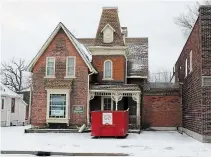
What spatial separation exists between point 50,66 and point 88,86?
11.4 ft

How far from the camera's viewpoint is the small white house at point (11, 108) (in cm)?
4075

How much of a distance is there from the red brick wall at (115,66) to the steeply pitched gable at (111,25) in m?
1.16

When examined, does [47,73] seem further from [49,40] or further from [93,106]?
[93,106]

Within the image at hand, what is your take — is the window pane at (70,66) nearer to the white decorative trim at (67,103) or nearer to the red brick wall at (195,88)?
the white decorative trim at (67,103)

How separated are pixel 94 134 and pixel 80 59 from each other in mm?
7926

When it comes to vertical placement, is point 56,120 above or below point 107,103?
below

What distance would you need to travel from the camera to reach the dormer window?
96.7ft

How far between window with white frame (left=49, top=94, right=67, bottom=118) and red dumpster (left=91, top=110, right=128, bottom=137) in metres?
6.11

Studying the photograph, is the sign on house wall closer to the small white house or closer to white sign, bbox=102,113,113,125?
white sign, bbox=102,113,113,125

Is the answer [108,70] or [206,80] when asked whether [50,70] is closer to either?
[108,70]

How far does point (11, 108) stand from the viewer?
43.5 meters

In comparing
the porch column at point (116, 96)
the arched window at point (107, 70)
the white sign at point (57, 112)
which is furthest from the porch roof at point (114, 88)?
the white sign at point (57, 112)

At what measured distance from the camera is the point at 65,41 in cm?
2742

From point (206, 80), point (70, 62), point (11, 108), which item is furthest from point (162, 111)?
point (11, 108)
